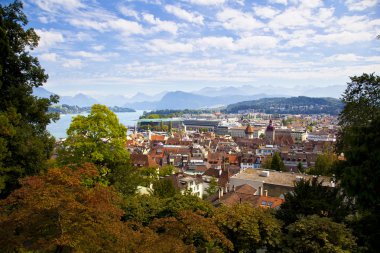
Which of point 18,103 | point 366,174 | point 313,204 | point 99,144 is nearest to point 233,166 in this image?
point 313,204

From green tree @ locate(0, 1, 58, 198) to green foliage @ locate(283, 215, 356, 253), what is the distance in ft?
35.9

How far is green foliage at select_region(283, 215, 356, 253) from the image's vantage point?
11.5 meters

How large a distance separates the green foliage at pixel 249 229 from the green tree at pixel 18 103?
27.1ft

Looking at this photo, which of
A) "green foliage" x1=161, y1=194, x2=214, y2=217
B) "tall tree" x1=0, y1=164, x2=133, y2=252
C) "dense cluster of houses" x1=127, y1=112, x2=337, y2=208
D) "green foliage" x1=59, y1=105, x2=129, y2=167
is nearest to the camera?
"tall tree" x1=0, y1=164, x2=133, y2=252

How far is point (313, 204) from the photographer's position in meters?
14.9

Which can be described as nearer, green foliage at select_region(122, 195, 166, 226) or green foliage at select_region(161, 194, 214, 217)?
green foliage at select_region(161, 194, 214, 217)

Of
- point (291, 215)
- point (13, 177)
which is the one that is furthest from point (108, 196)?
point (291, 215)

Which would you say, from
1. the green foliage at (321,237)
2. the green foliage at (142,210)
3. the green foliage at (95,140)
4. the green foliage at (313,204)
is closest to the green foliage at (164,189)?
the green foliage at (142,210)

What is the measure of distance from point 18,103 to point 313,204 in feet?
45.1

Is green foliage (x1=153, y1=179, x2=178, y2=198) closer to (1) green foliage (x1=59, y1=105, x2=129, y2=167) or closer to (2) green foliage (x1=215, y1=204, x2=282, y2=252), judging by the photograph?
Answer: (1) green foliage (x1=59, y1=105, x2=129, y2=167)

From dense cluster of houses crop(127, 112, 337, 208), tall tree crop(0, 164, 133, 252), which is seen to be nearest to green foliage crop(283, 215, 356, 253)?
dense cluster of houses crop(127, 112, 337, 208)

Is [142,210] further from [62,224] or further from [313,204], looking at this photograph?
[62,224]

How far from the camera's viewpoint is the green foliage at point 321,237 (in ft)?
37.8

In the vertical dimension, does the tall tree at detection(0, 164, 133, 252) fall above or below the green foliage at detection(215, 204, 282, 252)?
above
